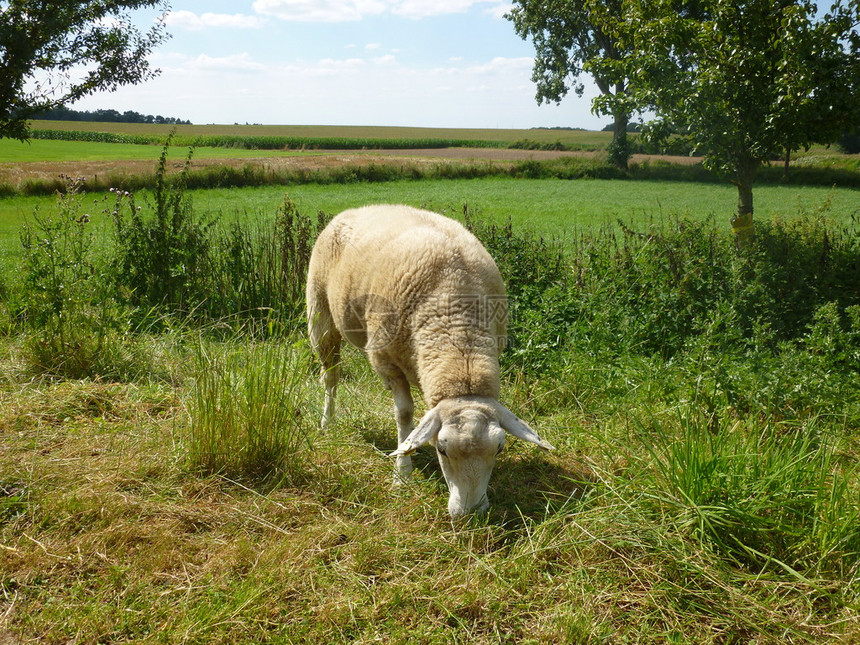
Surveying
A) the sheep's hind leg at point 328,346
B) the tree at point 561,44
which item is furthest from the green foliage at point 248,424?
the tree at point 561,44

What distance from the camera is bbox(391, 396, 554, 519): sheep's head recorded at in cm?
321

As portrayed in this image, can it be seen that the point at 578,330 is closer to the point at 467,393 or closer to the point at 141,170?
the point at 467,393

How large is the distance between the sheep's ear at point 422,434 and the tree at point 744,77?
19.0 feet

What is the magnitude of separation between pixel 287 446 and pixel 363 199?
59.3ft

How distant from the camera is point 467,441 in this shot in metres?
3.18

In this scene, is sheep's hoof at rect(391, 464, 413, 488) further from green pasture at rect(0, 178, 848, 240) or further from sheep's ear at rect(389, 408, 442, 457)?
green pasture at rect(0, 178, 848, 240)

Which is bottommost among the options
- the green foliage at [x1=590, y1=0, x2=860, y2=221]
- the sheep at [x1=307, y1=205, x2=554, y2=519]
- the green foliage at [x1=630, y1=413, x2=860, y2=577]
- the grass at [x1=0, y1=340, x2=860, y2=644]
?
the grass at [x1=0, y1=340, x2=860, y2=644]

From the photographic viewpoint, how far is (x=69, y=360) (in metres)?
5.29

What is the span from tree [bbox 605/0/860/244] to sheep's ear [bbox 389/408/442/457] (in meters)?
5.80

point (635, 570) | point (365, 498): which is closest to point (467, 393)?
point (365, 498)

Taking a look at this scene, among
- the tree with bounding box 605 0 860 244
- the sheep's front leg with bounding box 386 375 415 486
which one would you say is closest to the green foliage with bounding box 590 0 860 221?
the tree with bounding box 605 0 860 244

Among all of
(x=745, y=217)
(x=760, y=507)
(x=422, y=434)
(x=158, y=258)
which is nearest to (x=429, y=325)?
(x=422, y=434)

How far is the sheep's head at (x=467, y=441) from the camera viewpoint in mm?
3215

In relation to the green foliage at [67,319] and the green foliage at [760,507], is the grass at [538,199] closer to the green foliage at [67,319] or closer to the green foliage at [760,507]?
the green foliage at [67,319]
